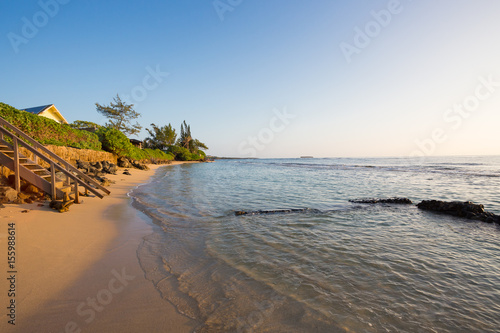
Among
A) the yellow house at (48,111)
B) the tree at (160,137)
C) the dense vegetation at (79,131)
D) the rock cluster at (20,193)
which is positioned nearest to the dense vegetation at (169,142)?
the tree at (160,137)

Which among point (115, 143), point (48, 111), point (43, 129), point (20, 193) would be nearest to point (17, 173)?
point (20, 193)

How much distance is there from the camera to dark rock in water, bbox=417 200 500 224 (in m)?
7.97

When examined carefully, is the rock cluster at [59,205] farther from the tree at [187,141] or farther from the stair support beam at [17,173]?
the tree at [187,141]

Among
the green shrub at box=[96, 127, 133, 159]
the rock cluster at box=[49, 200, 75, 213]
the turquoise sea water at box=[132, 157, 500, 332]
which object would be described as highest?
the green shrub at box=[96, 127, 133, 159]

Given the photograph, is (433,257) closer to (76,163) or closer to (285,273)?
(285,273)

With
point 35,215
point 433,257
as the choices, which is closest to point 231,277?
point 433,257

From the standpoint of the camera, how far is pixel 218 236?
20.0 ft

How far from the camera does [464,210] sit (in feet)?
28.2

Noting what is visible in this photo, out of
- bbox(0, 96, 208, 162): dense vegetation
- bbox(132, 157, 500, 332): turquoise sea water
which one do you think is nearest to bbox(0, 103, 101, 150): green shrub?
bbox(0, 96, 208, 162): dense vegetation

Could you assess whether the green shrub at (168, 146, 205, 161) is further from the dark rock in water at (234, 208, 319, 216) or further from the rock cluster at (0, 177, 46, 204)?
the dark rock in water at (234, 208, 319, 216)

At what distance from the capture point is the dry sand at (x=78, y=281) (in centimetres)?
269

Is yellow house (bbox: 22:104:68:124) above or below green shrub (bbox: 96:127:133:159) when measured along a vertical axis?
above

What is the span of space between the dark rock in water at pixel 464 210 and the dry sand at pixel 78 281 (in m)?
11.1

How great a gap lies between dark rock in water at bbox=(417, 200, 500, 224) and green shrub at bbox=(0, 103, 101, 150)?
82.0 feet
